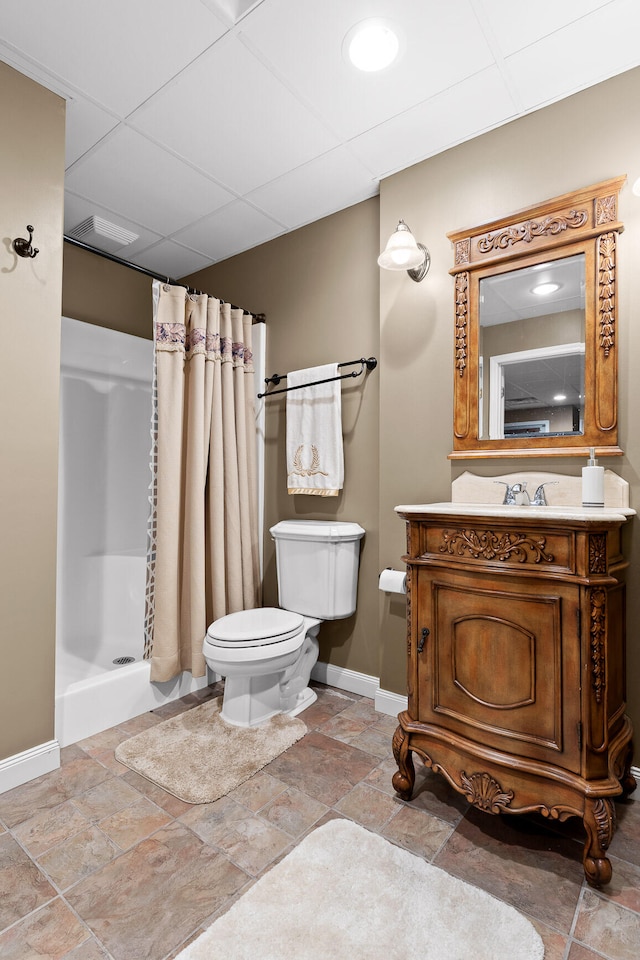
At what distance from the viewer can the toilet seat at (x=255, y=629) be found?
1.94 metres

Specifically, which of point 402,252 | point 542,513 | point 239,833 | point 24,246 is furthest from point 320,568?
point 24,246

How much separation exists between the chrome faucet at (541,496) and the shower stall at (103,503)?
1778 mm

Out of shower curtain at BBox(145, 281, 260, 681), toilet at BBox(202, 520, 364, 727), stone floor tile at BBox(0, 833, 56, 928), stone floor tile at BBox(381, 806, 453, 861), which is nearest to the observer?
stone floor tile at BBox(0, 833, 56, 928)

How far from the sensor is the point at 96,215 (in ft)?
8.43

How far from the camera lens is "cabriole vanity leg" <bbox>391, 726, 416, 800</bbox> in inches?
62.1

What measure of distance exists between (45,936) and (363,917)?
28.6 inches

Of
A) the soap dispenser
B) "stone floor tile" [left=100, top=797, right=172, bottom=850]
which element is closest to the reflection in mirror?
the soap dispenser

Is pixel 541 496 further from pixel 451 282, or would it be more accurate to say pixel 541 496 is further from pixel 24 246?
pixel 24 246

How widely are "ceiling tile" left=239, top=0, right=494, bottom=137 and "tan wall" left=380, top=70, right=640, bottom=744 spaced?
1.09 ft

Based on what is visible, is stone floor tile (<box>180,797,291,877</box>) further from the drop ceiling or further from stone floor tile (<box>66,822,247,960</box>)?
the drop ceiling

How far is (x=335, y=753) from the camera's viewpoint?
1.87 metres

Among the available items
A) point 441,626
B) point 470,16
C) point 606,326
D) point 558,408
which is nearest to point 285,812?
point 441,626

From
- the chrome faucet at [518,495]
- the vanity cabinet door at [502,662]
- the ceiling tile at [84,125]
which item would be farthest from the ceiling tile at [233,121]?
the vanity cabinet door at [502,662]

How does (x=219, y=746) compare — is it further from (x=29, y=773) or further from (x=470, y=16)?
(x=470, y=16)
